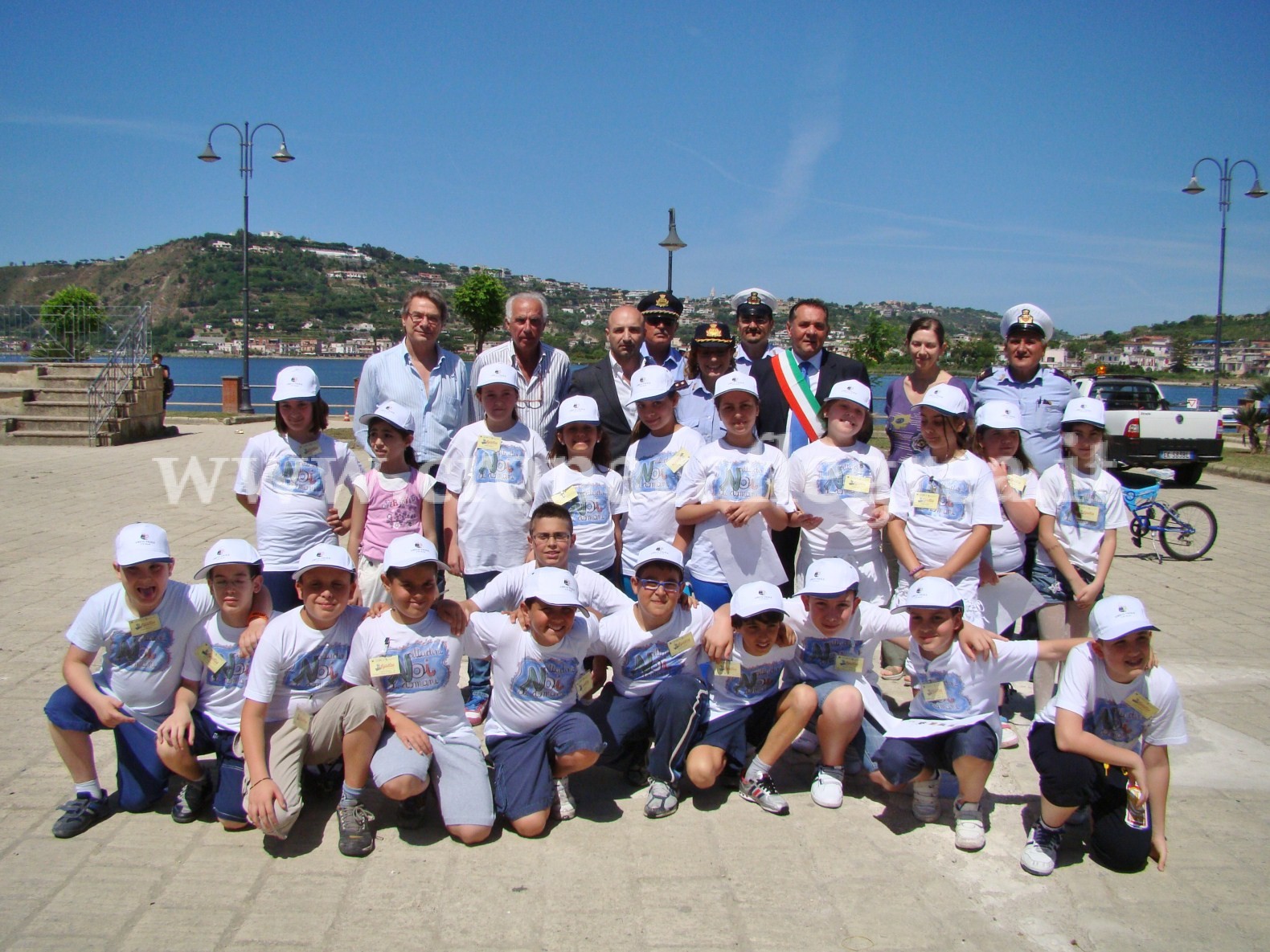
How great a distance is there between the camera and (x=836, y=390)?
183 inches

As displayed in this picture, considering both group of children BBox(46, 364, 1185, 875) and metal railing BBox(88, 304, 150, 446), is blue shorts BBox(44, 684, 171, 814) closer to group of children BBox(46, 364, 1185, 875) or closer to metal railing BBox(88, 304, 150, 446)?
group of children BBox(46, 364, 1185, 875)

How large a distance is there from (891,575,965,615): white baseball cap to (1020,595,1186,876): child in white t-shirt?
0.52 metres

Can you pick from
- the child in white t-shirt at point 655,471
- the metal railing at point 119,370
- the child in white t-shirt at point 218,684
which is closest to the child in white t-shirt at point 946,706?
the child in white t-shirt at point 655,471

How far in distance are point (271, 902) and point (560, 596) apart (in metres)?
1.55

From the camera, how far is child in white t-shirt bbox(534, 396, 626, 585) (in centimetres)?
453

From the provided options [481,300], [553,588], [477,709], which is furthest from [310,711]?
[481,300]

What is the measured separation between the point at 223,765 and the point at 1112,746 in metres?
3.68

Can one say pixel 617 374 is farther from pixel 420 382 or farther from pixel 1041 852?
pixel 1041 852

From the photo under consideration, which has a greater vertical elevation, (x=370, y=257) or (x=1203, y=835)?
(x=370, y=257)

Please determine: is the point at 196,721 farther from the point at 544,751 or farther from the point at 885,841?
the point at 885,841

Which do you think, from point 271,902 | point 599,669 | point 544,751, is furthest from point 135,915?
point 599,669

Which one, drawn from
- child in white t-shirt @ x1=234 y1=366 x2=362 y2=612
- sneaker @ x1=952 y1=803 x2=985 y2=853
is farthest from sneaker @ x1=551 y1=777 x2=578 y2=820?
child in white t-shirt @ x1=234 y1=366 x2=362 y2=612

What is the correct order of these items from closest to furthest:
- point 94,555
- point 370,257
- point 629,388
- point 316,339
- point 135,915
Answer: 1. point 135,915
2. point 629,388
3. point 94,555
4. point 316,339
5. point 370,257

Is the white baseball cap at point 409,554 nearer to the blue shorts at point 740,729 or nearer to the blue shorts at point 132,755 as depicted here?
the blue shorts at point 132,755
